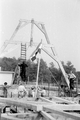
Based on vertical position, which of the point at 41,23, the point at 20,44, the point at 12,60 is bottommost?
the point at 20,44

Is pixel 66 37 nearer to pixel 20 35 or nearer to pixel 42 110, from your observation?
pixel 20 35

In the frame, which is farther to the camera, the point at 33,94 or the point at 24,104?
the point at 33,94

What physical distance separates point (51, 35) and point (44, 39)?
0.64m

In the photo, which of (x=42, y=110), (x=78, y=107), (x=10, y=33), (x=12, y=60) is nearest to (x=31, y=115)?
(x=42, y=110)

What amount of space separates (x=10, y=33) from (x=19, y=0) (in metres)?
4.25

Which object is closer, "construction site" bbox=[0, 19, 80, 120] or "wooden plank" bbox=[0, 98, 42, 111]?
"wooden plank" bbox=[0, 98, 42, 111]

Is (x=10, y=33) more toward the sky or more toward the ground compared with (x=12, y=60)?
more toward the ground

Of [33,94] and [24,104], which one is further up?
[33,94]

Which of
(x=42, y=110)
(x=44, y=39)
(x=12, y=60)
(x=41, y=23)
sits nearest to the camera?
(x=42, y=110)

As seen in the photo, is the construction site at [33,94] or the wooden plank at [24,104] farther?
the construction site at [33,94]

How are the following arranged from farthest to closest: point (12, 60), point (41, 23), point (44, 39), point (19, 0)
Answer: point (12, 60)
point (44, 39)
point (41, 23)
point (19, 0)

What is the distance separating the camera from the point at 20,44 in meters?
13.5

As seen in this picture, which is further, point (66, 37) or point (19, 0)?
point (66, 37)

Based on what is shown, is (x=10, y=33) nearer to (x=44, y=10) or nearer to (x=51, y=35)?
(x=51, y=35)
